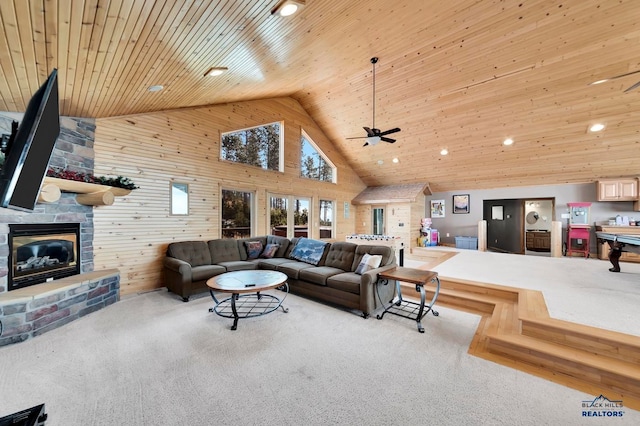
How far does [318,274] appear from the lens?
4.20 metres

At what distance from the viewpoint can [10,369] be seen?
237 centimetres

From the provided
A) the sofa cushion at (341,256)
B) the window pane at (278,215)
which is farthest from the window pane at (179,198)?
the sofa cushion at (341,256)

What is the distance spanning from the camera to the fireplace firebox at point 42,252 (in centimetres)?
326

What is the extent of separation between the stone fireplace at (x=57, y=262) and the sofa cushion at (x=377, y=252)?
12.9ft

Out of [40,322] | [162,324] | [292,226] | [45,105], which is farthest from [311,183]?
[45,105]

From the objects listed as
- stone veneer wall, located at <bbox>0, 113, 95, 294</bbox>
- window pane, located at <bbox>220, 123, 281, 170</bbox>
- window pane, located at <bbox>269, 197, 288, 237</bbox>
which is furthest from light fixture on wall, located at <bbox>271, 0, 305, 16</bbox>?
window pane, located at <bbox>269, 197, 288, 237</bbox>

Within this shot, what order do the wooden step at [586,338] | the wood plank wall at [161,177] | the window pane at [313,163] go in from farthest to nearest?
the window pane at [313,163] → the wood plank wall at [161,177] → the wooden step at [586,338]

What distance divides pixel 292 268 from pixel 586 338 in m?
3.81

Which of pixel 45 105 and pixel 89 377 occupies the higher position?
pixel 45 105

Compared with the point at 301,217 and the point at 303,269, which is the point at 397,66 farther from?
the point at 301,217

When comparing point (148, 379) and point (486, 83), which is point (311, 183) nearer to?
point (486, 83)

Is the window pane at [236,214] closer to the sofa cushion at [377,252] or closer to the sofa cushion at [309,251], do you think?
the sofa cushion at [309,251]

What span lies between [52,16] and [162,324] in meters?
3.25

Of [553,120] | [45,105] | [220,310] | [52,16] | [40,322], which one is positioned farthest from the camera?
[553,120]
